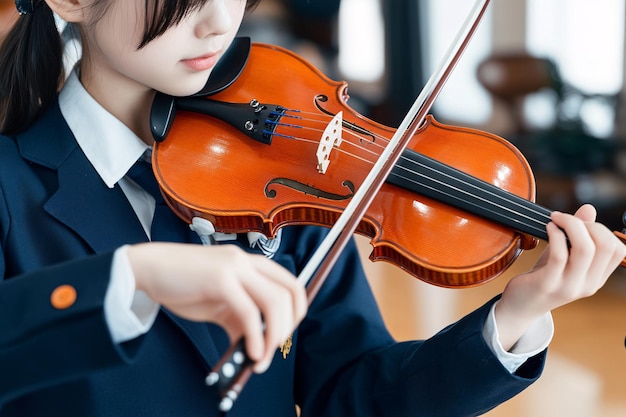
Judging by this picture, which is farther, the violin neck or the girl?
the violin neck

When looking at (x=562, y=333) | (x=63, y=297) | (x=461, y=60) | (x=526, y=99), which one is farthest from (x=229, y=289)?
(x=461, y=60)

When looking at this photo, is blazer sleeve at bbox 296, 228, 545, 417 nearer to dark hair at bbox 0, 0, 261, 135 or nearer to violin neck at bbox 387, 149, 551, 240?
violin neck at bbox 387, 149, 551, 240

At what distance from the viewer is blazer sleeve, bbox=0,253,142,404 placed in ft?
2.17

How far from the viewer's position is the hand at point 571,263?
2.59 ft

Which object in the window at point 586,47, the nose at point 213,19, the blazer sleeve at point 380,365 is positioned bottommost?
the window at point 586,47

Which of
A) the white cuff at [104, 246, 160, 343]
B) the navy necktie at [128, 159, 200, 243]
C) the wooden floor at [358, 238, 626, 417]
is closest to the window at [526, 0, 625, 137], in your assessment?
the wooden floor at [358, 238, 626, 417]

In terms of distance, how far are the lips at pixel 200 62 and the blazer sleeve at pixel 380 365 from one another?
0.35 m

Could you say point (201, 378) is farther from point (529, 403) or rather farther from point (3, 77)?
point (529, 403)

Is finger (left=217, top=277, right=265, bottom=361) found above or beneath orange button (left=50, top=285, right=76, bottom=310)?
above

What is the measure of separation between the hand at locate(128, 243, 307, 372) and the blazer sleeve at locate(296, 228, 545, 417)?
33cm

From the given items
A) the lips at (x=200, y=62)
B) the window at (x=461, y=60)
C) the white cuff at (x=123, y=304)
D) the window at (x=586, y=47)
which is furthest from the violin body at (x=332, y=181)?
the window at (x=461, y=60)

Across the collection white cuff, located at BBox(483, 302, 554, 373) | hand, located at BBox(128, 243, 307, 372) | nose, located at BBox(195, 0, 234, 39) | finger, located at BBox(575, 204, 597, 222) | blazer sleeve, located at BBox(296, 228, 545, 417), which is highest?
nose, located at BBox(195, 0, 234, 39)

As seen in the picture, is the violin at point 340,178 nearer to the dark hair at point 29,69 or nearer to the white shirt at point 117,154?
the white shirt at point 117,154

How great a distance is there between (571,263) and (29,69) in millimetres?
694
